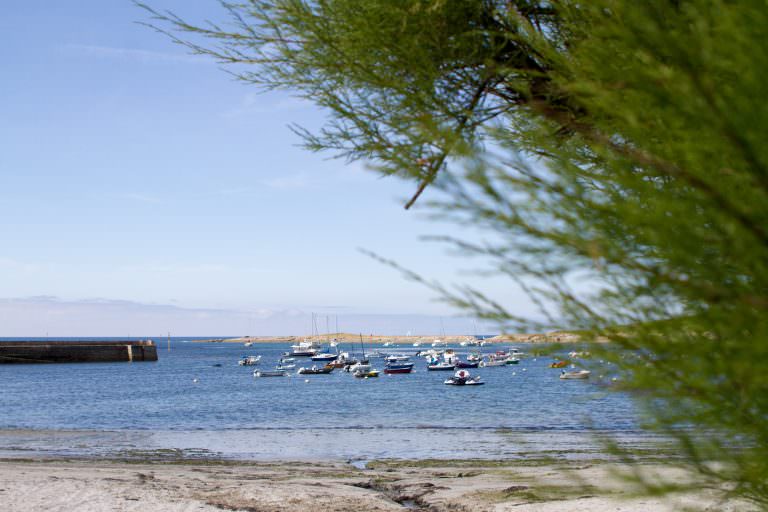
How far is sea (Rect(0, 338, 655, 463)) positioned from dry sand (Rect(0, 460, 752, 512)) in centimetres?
147

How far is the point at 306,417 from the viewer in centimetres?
4047

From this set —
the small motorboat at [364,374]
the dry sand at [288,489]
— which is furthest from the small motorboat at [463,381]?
the dry sand at [288,489]

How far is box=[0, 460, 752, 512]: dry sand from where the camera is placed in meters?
14.3

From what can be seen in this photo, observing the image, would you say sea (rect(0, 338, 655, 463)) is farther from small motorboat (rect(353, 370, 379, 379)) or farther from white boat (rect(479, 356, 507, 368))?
white boat (rect(479, 356, 507, 368))

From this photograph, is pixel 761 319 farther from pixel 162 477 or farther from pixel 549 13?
pixel 162 477

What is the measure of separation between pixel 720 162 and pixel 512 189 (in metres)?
0.63

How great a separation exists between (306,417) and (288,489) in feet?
78.3

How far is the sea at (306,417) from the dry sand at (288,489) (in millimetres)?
1470

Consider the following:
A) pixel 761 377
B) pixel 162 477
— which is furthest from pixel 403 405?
pixel 761 377

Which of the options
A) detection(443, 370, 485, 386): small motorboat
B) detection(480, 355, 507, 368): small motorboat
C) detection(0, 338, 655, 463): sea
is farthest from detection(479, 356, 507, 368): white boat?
detection(443, 370, 485, 386): small motorboat

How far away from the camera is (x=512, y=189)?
2.26m

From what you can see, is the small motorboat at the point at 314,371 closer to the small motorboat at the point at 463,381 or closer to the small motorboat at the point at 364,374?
the small motorboat at the point at 364,374

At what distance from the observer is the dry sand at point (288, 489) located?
14.3 metres

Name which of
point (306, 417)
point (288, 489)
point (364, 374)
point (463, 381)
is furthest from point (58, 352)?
point (288, 489)
